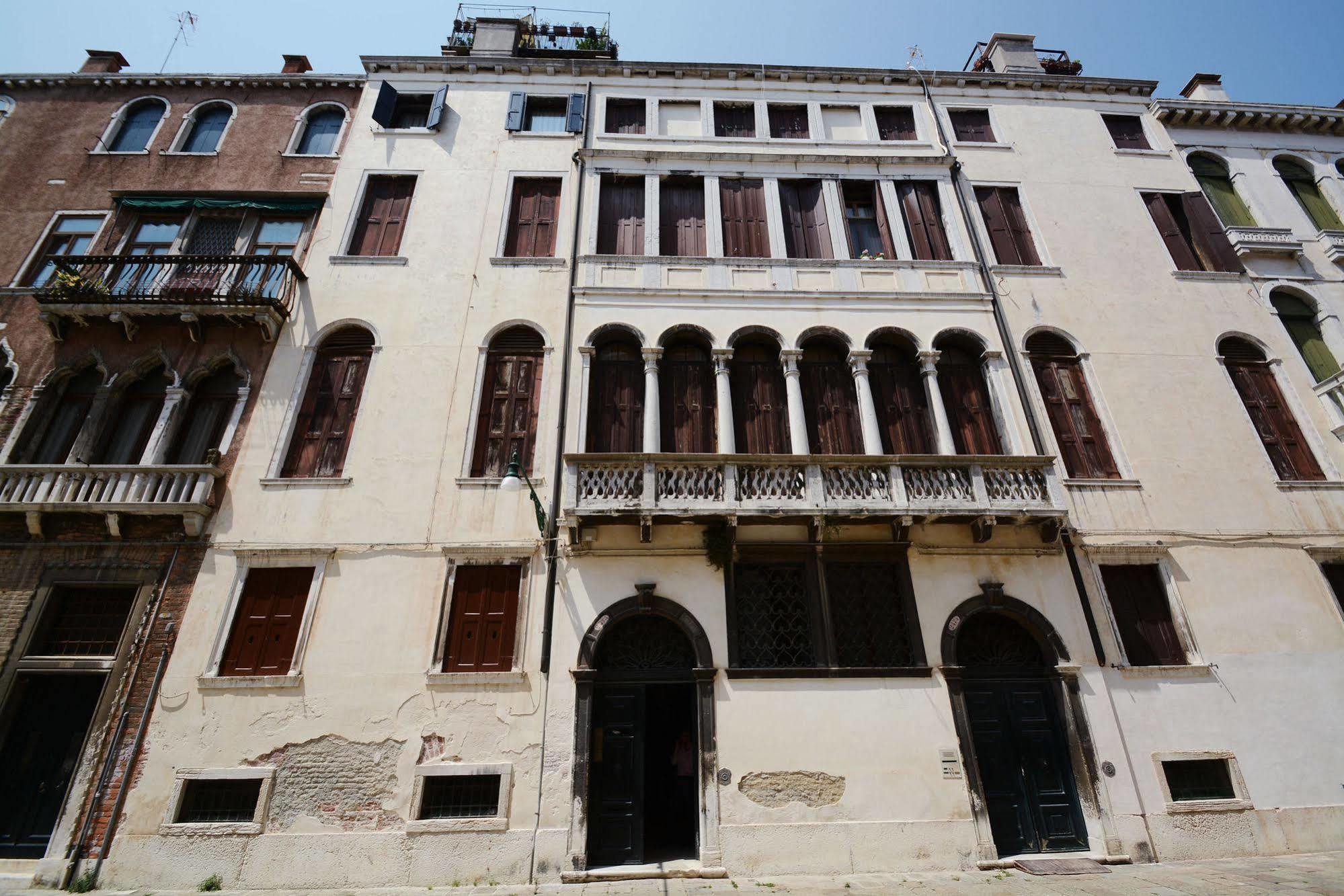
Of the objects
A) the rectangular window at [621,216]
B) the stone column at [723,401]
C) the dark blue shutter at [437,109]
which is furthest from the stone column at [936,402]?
the dark blue shutter at [437,109]

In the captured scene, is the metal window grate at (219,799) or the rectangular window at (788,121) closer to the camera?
the metal window grate at (219,799)

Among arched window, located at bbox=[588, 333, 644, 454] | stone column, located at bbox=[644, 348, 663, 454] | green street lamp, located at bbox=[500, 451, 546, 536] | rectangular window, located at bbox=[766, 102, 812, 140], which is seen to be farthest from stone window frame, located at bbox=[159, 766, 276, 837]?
rectangular window, located at bbox=[766, 102, 812, 140]

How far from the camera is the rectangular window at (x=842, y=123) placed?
51.3ft

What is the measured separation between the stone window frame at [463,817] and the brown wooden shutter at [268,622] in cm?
285

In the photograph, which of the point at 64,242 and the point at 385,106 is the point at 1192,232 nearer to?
the point at 385,106

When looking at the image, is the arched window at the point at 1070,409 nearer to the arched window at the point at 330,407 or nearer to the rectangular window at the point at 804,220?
the rectangular window at the point at 804,220

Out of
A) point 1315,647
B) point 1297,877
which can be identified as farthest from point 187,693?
point 1315,647

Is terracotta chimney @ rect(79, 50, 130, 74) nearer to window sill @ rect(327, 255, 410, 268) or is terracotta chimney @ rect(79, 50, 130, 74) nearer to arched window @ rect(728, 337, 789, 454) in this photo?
window sill @ rect(327, 255, 410, 268)

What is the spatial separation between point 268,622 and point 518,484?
16.2 ft

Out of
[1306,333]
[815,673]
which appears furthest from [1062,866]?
[1306,333]

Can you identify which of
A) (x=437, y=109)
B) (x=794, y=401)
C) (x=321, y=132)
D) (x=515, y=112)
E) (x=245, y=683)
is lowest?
(x=245, y=683)

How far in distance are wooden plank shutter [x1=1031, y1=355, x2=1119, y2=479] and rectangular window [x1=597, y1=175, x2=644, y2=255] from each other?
9.01 metres

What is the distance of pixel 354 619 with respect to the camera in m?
9.88

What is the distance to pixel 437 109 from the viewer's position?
593 inches
